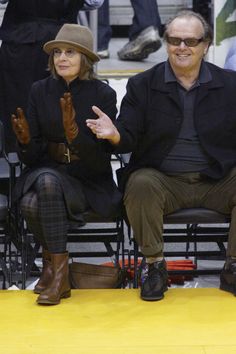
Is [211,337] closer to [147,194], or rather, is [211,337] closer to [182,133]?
[147,194]

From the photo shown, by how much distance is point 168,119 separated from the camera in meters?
5.27

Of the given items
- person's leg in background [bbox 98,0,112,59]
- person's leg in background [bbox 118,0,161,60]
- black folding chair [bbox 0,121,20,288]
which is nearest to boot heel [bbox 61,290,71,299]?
black folding chair [bbox 0,121,20,288]

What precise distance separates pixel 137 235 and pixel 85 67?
0.93 metres

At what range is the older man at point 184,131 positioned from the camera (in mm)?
5207

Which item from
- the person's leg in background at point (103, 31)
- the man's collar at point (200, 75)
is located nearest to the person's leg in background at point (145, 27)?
the person's leg in background at point (103, 31)

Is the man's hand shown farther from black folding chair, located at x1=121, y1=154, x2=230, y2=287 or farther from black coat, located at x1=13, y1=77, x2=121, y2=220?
black folding chair, located at x1=121, y1=154, x2=230, y2=287

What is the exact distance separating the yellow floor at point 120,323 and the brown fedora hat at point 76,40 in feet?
4.06

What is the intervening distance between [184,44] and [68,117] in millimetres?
751

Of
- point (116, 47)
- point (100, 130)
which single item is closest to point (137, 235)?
point (100, 130)

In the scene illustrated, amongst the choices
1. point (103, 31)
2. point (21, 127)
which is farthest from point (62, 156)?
point (103, 31)

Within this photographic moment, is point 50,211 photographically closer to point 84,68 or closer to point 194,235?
point 84,68

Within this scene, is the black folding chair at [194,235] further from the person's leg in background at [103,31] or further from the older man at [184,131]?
the person's leg in background at [103,31]

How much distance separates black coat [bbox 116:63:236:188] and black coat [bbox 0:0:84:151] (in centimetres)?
112

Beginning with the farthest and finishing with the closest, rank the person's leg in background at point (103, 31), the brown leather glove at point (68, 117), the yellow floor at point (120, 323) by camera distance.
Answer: the person's leg in background at point (103, 31) → the brown leather glove at point (68, 117) → the yellow floor at point (120, 323)
